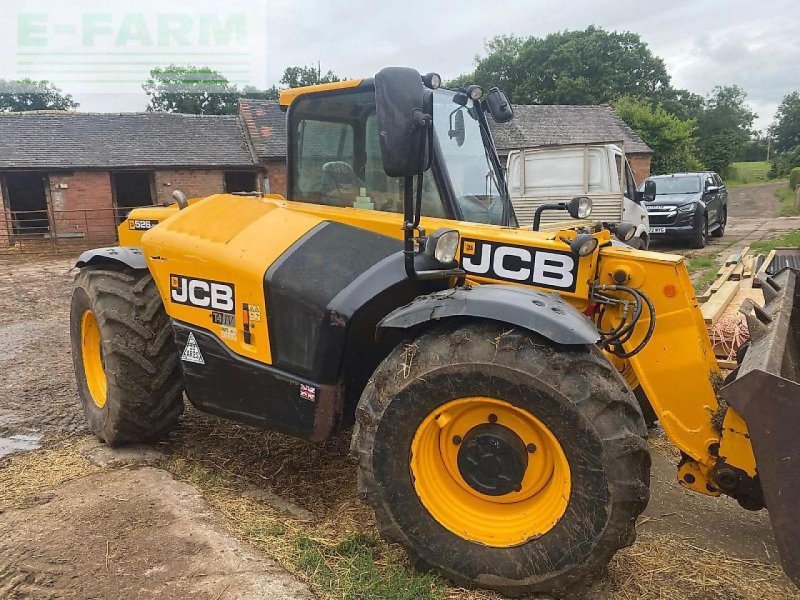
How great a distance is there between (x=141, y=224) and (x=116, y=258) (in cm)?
118

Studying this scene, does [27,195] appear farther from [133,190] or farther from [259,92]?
[259,92]

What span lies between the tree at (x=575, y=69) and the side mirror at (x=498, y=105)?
47578 millimetres

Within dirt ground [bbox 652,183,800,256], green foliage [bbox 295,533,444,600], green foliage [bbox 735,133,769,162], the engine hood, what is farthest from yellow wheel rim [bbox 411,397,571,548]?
green foliage [bbox 735,133,769,162]

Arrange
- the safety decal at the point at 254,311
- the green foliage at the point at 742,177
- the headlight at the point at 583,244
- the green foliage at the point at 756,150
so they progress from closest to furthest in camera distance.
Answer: the headlight at the point at 583,244
the safety decal at the point at 254,311
the green foliage at the point at 742,177
the green foliage at the point at 756,150

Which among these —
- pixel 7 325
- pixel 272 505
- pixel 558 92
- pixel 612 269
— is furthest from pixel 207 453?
pixel 558 92

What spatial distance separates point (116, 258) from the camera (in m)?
4.42

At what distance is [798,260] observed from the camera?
6004 mm

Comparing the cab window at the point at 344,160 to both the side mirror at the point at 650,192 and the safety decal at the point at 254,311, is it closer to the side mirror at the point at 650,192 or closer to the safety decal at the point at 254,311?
the safety decal at the point at 254,311

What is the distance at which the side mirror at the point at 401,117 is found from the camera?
262cm

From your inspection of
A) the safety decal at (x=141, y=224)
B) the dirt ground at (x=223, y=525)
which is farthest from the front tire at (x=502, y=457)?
the safety decal at (x=141, y=224)

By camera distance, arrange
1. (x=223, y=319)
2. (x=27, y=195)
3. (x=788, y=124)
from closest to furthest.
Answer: (x=223, y=319), (x=27, y=195), (x=788, y=124)

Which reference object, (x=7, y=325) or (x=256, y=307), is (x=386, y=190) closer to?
(x=256, y=307)

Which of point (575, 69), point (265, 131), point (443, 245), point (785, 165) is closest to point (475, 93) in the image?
point (443, 245)

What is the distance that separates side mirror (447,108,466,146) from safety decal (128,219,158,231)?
2871 millimetres
